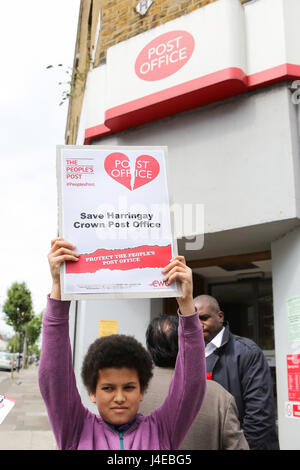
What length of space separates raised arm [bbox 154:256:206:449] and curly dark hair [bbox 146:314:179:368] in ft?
1.59

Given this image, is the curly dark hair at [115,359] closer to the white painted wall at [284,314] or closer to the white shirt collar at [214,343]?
the white shirt collar at [214,343]

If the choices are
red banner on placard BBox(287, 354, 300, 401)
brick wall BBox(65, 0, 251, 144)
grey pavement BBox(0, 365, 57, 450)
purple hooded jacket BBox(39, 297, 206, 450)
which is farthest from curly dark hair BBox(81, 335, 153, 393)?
grey pavement BBox(0, 365, 57, 450)

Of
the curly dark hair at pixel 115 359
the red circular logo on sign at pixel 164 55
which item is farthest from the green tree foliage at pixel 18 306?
the curly dark hair at pixel 115 359

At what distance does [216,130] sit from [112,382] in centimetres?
416

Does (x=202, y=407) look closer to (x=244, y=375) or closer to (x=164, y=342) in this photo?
(x=164, y=342)

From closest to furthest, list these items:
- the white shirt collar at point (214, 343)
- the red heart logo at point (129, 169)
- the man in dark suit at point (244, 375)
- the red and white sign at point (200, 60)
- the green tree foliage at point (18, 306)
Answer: the red heart logo at point (129, 169)
the man in dark suit at point (244, 375)
the white shirt collar at point (214, 343)
the red and white sign at point (200, 60)
the green tree foliage at point (18, 306)

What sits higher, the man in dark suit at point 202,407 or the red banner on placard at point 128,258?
the red banner on placard at point 128,258

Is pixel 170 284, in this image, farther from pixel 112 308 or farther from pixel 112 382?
pixel 112 308

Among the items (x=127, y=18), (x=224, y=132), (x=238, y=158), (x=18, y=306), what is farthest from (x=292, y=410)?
(x=18, y=306)

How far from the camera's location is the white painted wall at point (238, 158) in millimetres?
4922

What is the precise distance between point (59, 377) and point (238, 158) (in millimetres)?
3927

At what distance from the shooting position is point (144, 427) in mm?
1865

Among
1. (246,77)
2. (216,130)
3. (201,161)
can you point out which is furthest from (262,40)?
(201,161)

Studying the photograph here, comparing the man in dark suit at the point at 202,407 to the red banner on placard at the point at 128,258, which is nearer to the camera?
the red banner on placard at the point at 128,258
